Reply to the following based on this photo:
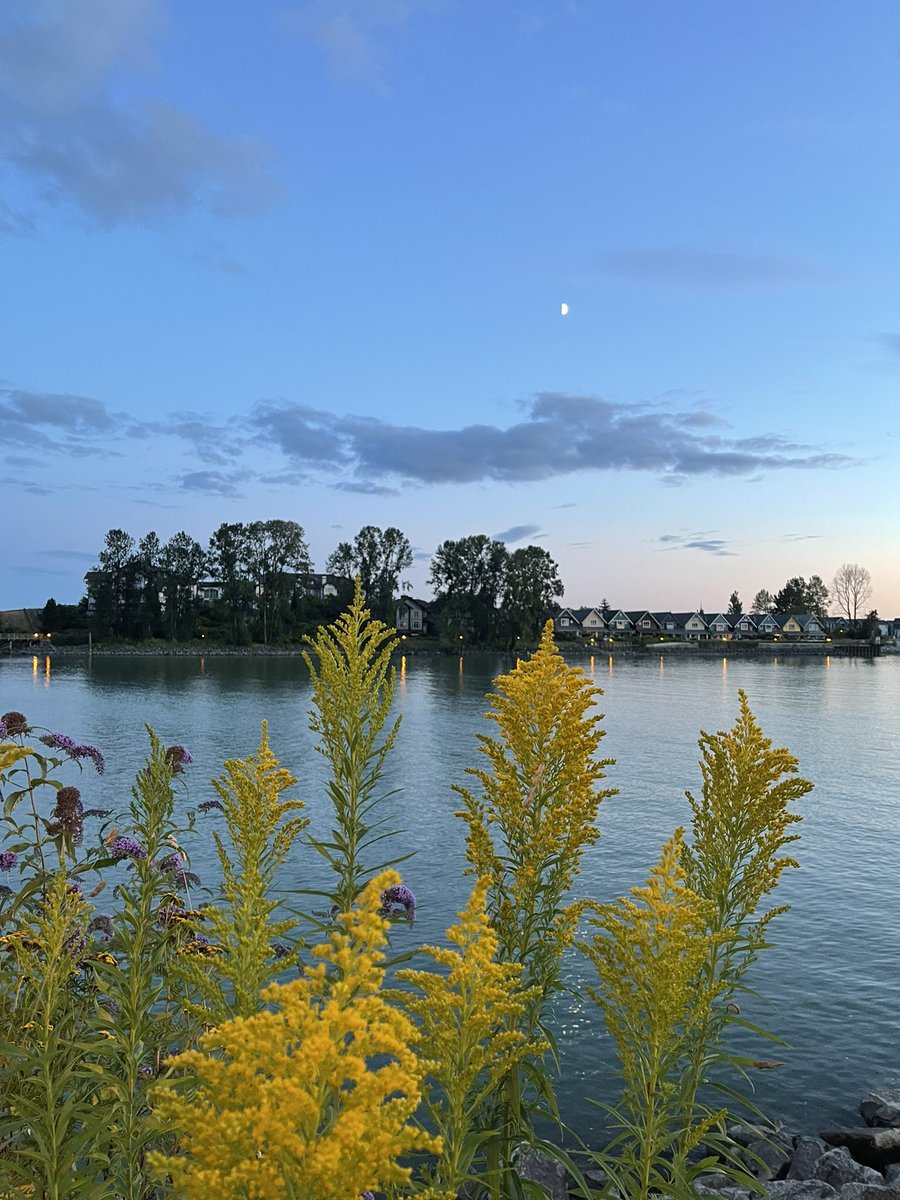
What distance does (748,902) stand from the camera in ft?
19.0

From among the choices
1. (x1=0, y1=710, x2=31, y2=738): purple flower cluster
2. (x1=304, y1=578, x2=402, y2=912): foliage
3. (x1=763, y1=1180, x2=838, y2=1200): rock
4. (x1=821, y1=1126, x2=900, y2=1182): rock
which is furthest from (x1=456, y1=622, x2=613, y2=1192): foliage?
(x1=821, y1=1126, x2=900, y2=1182): rock

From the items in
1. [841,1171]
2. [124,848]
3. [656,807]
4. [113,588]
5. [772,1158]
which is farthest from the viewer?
[113,588]

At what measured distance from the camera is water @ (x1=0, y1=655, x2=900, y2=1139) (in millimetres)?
14242

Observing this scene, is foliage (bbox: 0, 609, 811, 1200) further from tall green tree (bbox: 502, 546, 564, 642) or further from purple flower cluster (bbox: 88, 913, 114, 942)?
tall green tree (bbox: 502, 546, 564, 642)

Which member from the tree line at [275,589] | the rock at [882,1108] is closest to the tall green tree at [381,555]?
the tree line at [275,589]

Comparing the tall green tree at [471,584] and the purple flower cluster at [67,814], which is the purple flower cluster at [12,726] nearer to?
the purple flower cluster at [67,814]

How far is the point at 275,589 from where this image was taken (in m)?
154

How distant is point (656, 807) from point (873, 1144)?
20.5 m

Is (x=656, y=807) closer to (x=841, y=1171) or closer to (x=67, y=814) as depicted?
(x=841, y=1171)

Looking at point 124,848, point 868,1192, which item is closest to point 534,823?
point 124,848

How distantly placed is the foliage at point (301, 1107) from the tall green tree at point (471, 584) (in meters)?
164

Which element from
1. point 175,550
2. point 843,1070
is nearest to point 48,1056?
point 843,1070

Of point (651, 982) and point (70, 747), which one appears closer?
point (651, 982)

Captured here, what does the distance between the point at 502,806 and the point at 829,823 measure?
28.8m
